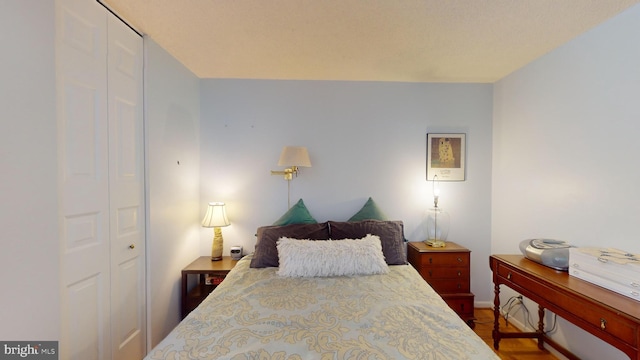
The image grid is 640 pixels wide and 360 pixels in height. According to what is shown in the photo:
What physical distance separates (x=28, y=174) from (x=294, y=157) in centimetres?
171

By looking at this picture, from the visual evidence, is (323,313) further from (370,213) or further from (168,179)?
(168,179)

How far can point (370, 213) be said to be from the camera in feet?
8.27

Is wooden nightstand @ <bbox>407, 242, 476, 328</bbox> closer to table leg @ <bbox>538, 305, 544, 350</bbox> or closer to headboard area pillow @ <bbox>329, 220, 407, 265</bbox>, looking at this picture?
headboard area pillow @ <bbox>329, 220, 407, 265</bbox>

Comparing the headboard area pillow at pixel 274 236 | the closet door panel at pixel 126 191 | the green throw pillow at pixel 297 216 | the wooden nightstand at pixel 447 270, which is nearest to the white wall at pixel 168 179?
the closet door panel at pixel 126 191

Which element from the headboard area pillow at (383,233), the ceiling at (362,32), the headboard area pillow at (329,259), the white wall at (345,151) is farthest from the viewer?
the white wall at (345,151)

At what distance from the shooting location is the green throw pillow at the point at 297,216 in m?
2.44

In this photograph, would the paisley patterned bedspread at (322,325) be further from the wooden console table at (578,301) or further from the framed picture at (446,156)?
the framed picture at (446,156)

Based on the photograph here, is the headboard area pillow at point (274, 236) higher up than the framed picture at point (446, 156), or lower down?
lower down

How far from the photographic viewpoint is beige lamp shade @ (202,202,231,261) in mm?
2383

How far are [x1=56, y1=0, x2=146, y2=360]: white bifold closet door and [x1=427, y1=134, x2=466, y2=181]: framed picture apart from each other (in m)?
2.74

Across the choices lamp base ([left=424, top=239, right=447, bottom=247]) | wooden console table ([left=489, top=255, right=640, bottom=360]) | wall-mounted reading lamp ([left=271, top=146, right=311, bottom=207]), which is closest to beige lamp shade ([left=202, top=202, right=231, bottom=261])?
wall-mounted reading lamp ([left=271, top=146, right=311, bottom=207])

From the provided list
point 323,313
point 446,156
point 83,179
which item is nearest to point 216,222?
point 83,179

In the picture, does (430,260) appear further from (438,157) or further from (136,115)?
(136,115)

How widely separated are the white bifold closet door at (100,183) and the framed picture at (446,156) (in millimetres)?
2743
